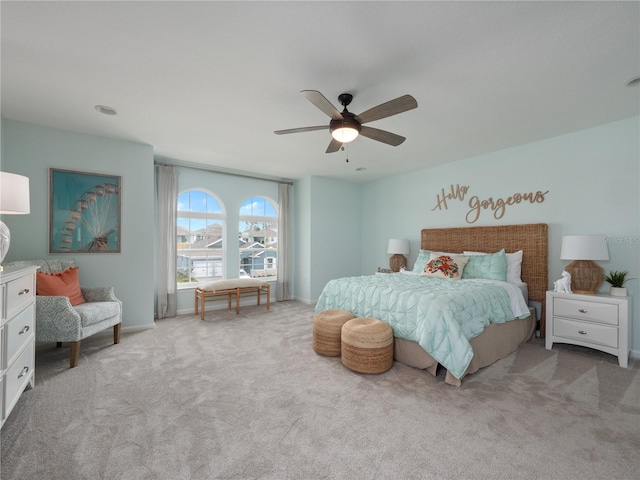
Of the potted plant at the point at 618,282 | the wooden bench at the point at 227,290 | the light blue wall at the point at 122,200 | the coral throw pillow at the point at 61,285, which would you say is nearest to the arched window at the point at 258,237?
the wooden bench at the point at 227,290

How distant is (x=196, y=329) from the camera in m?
4.01

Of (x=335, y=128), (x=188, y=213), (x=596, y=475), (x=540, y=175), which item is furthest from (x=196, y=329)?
(x=540, y=175)

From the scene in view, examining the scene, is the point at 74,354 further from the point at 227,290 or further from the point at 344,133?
the point at 344,133

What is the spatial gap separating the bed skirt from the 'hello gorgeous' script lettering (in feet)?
5.55

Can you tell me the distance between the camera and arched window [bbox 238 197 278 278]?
5.71 metres

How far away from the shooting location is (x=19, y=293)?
1948 millimetres

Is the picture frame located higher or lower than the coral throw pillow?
higher

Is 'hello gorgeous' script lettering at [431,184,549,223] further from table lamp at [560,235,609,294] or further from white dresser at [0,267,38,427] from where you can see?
white dresser at [0,267,38,427]

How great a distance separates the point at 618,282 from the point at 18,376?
Result: 533cm

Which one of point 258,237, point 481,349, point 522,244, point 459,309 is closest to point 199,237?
point 258,237

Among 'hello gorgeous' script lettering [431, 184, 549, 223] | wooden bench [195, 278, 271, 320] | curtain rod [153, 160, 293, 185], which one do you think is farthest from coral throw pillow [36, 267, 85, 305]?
'hello gorgeous' script lettering [431, 184, 549, 223]

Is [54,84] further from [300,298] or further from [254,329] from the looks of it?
[300,298]

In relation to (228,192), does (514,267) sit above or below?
below

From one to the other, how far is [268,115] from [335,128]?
39.8 inches
